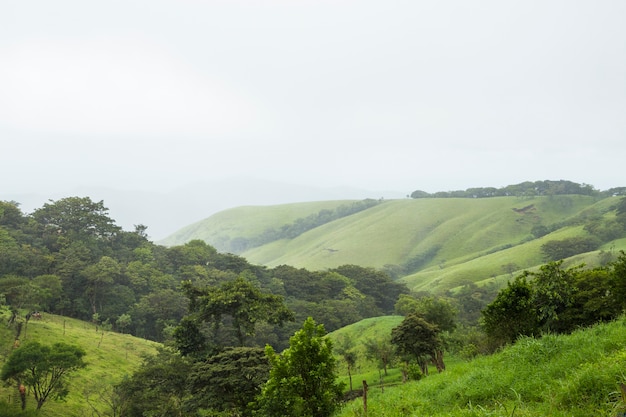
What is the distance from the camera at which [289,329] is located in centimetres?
8044

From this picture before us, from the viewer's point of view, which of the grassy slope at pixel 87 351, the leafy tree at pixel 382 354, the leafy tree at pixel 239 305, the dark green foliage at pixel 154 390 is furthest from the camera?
the leafy tree at pixel 382 354

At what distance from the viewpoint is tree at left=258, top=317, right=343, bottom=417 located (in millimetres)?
15523

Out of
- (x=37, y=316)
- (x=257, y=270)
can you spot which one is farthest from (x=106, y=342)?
(x=257, y=270)

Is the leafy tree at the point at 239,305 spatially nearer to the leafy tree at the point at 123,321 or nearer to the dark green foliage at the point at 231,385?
the dark green foliage at the point at 231,385

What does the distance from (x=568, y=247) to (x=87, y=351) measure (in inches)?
5341

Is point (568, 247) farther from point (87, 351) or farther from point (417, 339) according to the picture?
point (87, 351)

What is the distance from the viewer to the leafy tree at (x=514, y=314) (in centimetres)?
2091

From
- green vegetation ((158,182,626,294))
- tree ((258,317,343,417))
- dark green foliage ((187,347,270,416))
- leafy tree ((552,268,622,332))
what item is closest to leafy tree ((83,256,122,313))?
dark green foliage ((187,347,270,416))

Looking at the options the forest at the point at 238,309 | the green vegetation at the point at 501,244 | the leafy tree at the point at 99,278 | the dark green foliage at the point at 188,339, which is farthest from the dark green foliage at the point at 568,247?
the leafy tree at the point at 99,278

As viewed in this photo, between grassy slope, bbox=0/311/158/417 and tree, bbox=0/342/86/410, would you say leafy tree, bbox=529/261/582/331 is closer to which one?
tree, bbox=0/342/86/410

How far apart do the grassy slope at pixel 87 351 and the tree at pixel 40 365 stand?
6.50 ft

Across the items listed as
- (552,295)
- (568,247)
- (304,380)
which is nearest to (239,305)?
(304,380)

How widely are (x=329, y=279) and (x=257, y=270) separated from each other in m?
21.8

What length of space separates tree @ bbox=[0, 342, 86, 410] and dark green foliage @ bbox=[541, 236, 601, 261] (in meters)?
131
